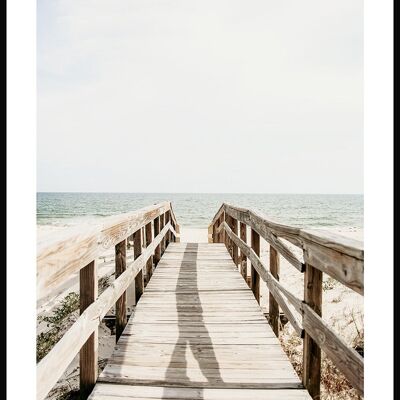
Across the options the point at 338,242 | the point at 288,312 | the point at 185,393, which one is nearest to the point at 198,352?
the point at 185,393

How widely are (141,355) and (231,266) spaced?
11.7 feet

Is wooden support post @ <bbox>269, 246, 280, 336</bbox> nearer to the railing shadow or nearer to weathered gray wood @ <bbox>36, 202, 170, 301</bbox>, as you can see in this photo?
the railing shadow

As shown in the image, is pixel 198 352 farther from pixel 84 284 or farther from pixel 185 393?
pixel 84 284

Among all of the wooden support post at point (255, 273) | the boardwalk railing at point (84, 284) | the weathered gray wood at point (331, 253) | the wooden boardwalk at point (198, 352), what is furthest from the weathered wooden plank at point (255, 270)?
the boardwalk railing at point (84, 284)

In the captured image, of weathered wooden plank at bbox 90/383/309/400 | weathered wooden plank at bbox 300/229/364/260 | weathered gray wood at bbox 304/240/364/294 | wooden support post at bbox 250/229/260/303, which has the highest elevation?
weathered wooden plank at bbox 300/229/364/260

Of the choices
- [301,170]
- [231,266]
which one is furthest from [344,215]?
[301,170]

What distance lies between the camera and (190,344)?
302 cm

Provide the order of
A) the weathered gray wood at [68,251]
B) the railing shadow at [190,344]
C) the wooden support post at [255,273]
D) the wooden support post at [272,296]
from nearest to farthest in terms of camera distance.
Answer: the weathered gray wood at [68,251] → the railing shadow at [190,344] → the wooden support post at [272,296] → the wooden support post at [255,273]

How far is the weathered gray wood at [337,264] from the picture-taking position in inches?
59.1

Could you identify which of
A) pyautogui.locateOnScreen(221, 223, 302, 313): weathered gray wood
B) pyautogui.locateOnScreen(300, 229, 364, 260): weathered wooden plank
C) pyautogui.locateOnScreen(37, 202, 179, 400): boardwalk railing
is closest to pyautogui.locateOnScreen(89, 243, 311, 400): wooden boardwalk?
pyautogui.locateOnScreen(37, 202, 179, 400): boardwalk railing

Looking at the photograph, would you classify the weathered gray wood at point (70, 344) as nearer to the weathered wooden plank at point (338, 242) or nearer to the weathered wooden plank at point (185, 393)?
the weathered wooden plank at point (185, 393)

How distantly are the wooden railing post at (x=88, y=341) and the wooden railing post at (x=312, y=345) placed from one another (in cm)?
139

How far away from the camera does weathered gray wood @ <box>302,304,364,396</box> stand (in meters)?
1.51

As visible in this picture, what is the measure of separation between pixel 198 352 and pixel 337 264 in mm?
1657
